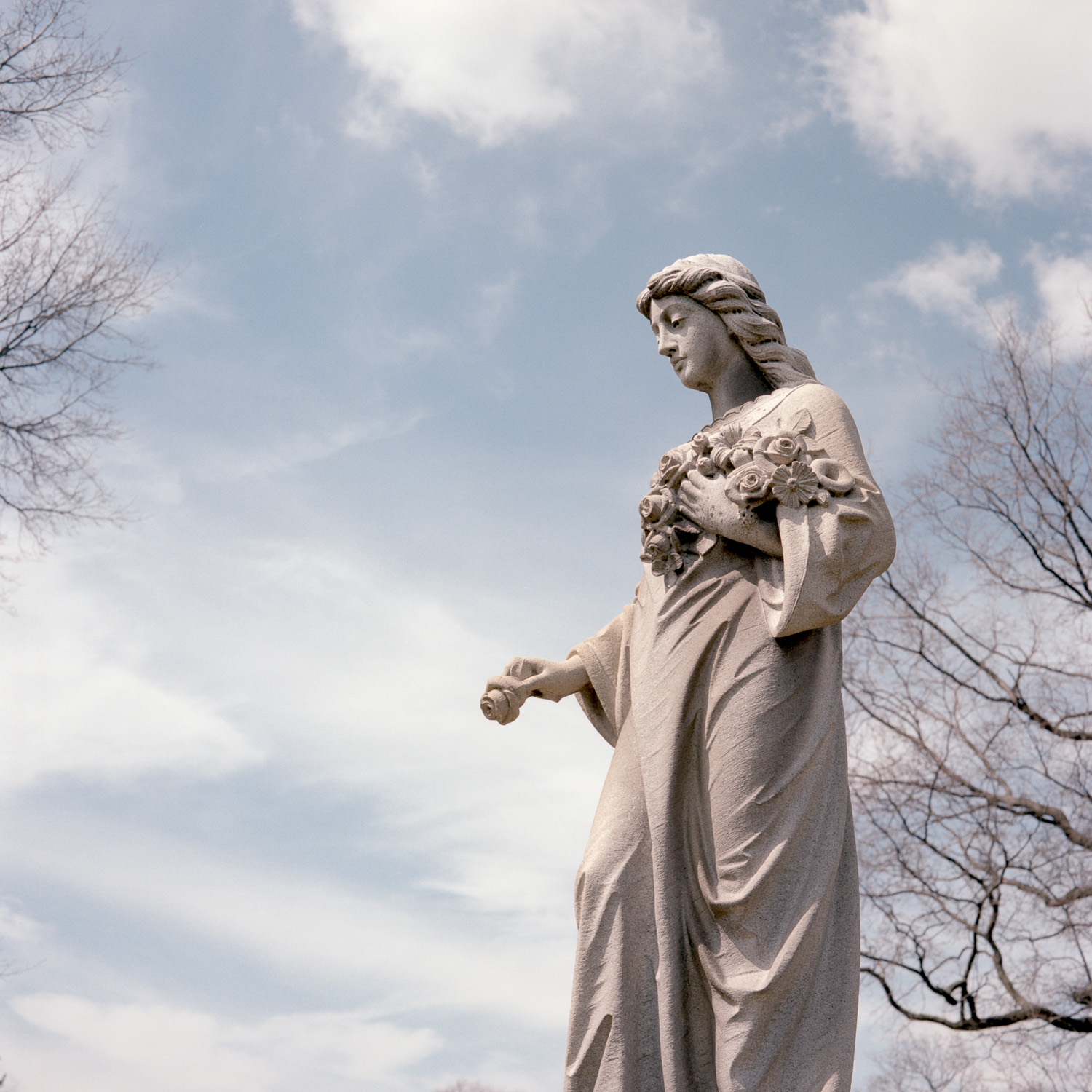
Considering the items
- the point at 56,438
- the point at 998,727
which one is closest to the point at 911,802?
the point at 998,727

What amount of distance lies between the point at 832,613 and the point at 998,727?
8.25 metres

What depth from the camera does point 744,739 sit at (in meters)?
3.57

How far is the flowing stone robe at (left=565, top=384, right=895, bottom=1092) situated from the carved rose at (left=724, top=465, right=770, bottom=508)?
0.26 feet

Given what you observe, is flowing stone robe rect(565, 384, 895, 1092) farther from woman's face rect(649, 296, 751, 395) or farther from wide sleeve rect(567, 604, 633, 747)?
woman's face rect(649, 296, 751, 395)

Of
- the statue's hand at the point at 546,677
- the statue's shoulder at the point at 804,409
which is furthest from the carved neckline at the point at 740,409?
the statue's hand at the point at 546,677

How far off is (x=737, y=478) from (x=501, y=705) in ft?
3.50

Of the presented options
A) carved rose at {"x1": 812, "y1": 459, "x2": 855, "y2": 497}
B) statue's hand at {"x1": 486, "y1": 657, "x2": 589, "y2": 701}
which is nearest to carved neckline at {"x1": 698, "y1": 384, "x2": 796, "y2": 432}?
carved rose at {"x1": 812, "y1": 459, "x2": 855, "y2": 497}

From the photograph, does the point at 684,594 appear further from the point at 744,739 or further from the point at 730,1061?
the point at 730,1061

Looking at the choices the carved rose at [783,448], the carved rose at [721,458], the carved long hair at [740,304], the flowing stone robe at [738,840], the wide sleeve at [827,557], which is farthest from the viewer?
the carved long hair at [740,304]

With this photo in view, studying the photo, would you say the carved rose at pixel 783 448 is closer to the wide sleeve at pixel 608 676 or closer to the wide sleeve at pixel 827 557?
the wide sleeve at pixel 827 557

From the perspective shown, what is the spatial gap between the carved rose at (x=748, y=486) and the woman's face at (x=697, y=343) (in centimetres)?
53

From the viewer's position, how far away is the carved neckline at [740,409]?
158 inches

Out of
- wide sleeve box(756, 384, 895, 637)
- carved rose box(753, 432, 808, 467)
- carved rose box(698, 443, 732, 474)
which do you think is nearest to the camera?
wide sleeve box(756, 384, 895, 637)

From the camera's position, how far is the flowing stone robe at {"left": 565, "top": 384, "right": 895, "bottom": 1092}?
3.40 meters
